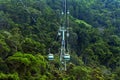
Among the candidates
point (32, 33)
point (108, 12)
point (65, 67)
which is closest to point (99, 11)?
point (108, 12)

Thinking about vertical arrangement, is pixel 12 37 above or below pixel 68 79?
above

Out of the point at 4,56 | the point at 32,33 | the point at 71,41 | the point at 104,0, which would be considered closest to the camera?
the point at 4,56

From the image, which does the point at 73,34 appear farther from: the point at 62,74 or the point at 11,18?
the point at 62,74

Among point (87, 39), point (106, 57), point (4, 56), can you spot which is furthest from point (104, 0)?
point (4, 56)

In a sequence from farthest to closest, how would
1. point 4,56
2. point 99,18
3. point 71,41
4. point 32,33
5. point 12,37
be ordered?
1. point 99,18
2. point 71,41
3. point 32,33
4. point 12,37
5. point 4,56

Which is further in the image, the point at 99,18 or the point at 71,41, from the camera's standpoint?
the point at 99,18

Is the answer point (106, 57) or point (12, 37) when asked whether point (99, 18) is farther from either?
point (12, 37)
